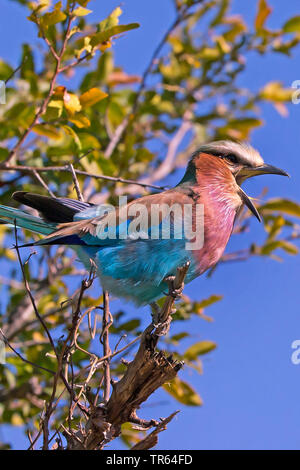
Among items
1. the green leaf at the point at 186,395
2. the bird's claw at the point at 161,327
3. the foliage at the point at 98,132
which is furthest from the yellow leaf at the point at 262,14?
the bird's claw at the point at 161,327

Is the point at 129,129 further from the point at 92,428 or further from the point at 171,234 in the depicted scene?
the point at 92,428

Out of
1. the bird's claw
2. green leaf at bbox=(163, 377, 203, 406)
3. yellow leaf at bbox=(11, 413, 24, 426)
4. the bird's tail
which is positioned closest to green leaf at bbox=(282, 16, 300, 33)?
the bird's tail

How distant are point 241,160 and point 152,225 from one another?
0.71 meters

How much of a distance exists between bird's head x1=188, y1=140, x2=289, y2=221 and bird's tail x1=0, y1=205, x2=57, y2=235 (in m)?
0.93

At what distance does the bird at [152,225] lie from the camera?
3.38 metres

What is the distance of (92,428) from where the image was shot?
8.31ft

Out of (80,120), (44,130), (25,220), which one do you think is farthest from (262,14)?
(25,220)

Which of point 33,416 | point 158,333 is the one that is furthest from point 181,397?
point 158,333

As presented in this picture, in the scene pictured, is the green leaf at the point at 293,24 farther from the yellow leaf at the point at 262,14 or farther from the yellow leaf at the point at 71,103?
the yellow leaf at the point at 71,103

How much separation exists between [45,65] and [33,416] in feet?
7.46

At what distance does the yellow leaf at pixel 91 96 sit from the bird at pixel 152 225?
1.84 ft

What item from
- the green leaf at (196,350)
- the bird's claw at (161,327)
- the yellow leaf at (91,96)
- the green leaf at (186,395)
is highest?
the yellow leaf at (91,96)

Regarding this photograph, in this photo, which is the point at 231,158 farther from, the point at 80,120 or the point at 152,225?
the point at 80,120

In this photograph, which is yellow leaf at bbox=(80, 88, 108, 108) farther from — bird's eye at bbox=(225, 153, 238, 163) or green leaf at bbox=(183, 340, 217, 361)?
green leaf at bbox=(183, 340, 217, 361)
